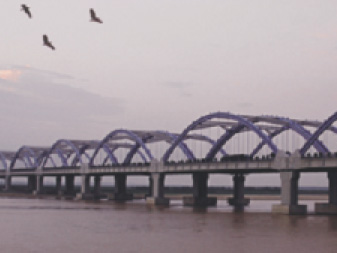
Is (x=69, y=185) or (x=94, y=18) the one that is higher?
(x=94, y=18)

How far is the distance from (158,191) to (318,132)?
46.8 metres

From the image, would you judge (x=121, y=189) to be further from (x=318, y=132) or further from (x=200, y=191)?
(x=318, y=132)

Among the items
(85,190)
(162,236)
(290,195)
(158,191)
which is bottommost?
(85,190)

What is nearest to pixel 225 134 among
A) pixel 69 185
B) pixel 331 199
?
pixel 331 199

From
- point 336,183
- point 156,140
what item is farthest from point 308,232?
point 156,140

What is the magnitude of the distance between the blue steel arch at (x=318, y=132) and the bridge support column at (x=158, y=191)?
141ft

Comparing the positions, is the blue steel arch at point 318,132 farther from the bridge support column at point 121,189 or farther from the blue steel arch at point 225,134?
the bridge support column at point 121,189

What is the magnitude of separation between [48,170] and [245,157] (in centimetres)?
9541

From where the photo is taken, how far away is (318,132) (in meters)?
88.1

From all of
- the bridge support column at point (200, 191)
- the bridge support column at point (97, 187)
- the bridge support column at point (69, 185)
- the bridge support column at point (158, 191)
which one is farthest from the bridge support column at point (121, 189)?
the bridge support column at point (69, 185)

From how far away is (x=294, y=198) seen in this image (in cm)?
8862

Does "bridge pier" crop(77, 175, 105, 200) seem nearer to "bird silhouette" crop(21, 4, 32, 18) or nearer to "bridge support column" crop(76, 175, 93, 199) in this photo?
"bridge support column" crop(76, 175, 93, 199)

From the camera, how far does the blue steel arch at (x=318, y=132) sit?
282 ft

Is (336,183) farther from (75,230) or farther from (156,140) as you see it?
(156,140)
